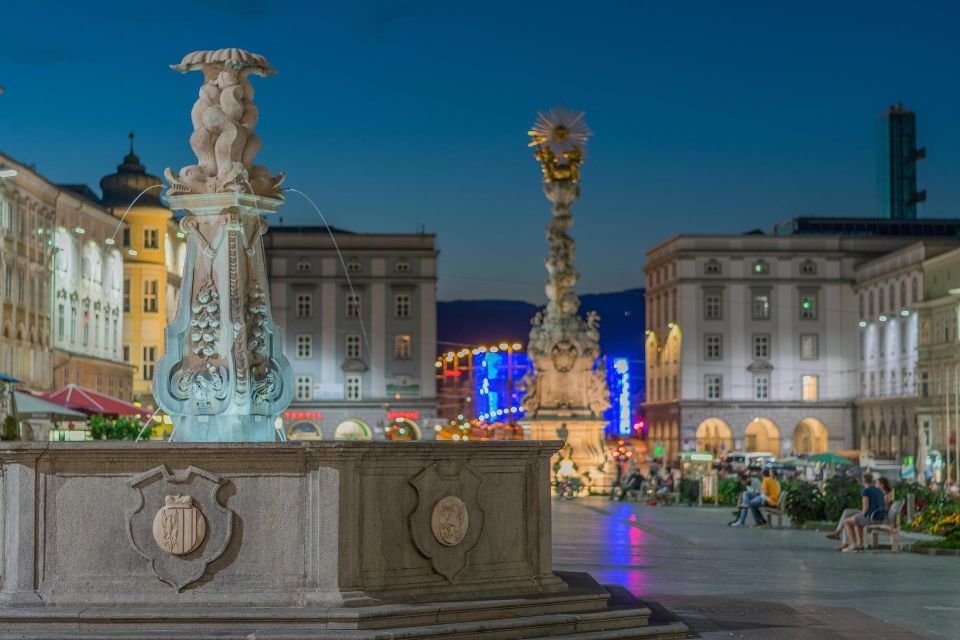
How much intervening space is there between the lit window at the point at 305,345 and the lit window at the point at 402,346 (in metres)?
6.05

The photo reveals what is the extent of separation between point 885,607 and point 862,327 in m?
111

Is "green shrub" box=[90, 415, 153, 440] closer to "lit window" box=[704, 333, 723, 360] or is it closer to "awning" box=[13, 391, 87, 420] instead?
"awning" box=[13, 391, 87, 420]

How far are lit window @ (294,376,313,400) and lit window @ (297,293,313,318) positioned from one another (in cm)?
444

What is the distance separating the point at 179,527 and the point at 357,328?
107 m

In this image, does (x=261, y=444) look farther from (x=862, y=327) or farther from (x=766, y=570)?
(x=862, y=327)

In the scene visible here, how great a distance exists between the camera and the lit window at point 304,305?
122812mm

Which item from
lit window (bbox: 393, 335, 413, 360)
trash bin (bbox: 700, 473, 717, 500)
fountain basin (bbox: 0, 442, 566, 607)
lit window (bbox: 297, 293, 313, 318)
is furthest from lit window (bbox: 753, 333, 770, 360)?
fountain basin (bbox: 0, 442, 566, 607)

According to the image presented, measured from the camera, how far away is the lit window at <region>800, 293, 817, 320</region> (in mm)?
127312

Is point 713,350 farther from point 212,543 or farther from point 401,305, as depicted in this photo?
point 212,543

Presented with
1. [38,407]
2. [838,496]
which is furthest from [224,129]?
[38,407]

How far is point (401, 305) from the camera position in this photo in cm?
12094

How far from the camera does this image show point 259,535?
13.4 m

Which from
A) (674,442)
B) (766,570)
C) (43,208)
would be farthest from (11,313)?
(674,442)

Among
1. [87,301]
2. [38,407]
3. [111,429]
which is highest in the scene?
[87,301]
